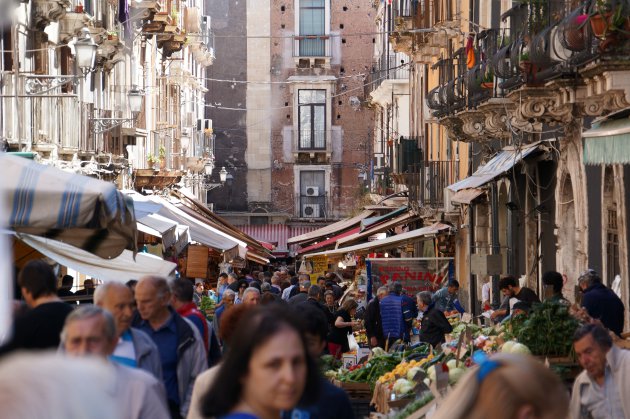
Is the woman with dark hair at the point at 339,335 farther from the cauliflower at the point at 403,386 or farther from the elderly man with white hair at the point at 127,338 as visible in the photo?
the elderly man with white hair at the point at 127,338

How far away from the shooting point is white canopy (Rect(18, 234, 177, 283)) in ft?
40.3

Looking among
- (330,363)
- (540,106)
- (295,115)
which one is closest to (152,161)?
(540,106)

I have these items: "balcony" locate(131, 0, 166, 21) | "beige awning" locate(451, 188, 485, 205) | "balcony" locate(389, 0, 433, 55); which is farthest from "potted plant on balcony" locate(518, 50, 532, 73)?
"balcony" locate(131, 0, 166, 21)

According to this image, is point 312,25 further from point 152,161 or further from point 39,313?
point 39,313

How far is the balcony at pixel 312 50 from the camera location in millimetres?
61000

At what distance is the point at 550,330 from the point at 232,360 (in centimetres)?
643

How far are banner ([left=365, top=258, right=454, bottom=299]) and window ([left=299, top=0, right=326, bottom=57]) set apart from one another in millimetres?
35636

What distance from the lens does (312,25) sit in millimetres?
61250

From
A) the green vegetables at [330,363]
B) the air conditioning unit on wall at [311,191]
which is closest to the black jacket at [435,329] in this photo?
the green vegetables at [330,363]

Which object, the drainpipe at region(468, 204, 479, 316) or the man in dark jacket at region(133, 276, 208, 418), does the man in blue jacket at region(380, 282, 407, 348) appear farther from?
the man in dark jacket at region(133, 276, 208, 418)

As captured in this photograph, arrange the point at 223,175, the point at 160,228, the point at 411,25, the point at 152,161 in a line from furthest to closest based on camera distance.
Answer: the point at 223,175
the point at 152,161
the point at 411,25
the point at 160,228

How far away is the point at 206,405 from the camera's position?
13.7ft

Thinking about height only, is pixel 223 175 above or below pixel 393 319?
above

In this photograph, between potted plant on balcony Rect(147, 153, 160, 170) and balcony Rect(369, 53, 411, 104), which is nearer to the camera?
potted plant on balcony Rect(147, 153, 160, 170)
